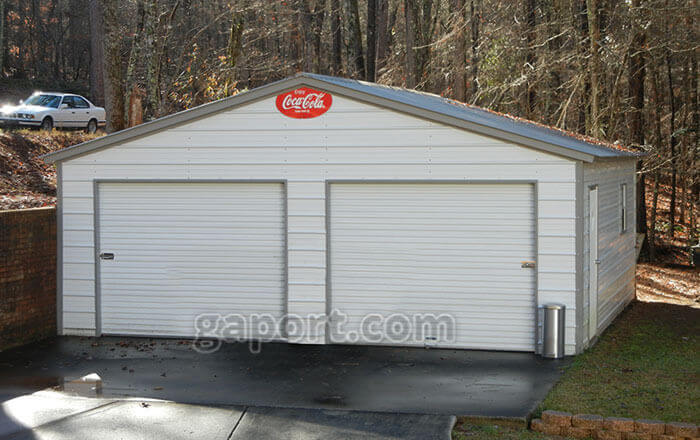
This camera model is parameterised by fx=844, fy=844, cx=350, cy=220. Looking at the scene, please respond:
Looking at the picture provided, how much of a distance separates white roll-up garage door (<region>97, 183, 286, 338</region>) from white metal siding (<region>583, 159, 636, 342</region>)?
4.63 meters

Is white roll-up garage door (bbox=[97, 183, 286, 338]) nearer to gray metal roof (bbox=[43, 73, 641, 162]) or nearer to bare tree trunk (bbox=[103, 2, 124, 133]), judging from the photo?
gray metal roof (bbox=[43, 73, 641, 162])

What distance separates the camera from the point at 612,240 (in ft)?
46.3

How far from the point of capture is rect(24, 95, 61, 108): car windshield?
89.6 ft

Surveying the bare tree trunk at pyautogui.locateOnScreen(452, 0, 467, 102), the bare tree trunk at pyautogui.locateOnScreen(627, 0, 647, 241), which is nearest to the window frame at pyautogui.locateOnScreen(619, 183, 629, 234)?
the bare tree trunk at pyautogui.locateOnScreen(627, 0, 647, 241)

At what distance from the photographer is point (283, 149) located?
12391 mm

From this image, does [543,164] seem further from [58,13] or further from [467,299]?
[58,13]

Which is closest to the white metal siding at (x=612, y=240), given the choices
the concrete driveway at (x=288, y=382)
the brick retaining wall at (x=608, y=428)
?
the concrete driveway at (x=288, y=382)

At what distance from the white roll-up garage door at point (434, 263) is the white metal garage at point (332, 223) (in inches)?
0.8

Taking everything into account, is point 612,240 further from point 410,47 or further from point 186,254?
point 410,47

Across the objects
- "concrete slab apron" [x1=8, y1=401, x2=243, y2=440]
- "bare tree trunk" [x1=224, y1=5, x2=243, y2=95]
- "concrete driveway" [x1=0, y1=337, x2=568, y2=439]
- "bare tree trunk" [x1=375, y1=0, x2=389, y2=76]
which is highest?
"bare tree trunk" [x1=375, y1=0, x2=389, y2=76]

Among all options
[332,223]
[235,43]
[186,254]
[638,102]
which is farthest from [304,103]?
[638,102]

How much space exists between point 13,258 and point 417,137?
6020mm

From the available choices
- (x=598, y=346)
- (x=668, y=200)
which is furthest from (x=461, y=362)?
(x=668, y=200)

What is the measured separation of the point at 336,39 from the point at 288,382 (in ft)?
79.1
